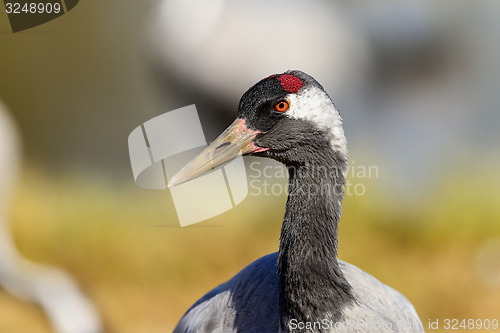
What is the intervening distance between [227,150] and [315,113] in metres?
0.33

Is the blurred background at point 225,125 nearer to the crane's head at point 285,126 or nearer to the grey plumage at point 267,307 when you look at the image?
the grey plumage at point 267,307

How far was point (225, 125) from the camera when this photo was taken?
3.81 meters

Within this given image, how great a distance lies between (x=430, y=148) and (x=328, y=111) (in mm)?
2539

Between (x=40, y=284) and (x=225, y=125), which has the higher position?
(x=225, y=125)

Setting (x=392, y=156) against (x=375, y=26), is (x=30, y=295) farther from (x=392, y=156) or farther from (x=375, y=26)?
(x=375, y=26)

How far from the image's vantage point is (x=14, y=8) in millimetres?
3594

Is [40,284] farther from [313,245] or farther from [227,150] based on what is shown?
[313,245]

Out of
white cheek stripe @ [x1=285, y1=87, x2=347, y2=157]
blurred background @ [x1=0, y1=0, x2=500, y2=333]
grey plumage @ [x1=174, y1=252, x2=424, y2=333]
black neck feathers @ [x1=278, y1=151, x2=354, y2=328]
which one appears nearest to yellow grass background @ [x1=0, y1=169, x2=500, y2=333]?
blurred background @ [x1=0, y1=0, x2=500, y2=333]

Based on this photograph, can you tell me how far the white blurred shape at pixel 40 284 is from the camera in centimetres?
361

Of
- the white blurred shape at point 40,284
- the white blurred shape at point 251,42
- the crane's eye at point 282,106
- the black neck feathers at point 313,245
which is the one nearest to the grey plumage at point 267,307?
the black neck feathers at point 313,245

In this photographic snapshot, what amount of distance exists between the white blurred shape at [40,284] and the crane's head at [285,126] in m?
2.47

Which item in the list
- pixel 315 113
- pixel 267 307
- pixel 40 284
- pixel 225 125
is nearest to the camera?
pixel 315 113

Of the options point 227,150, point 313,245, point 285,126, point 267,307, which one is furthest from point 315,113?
point 267,307

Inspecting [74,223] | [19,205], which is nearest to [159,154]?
[74,223]
